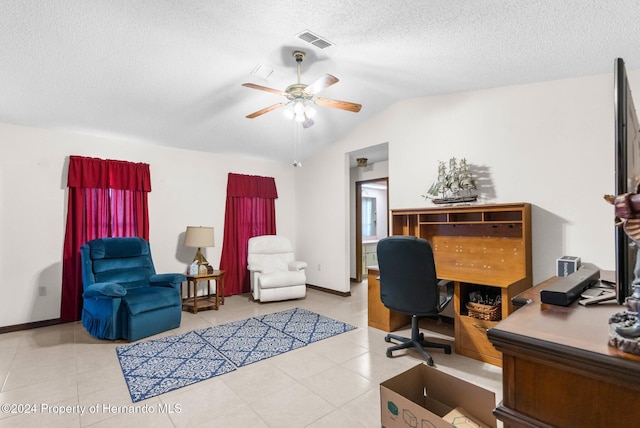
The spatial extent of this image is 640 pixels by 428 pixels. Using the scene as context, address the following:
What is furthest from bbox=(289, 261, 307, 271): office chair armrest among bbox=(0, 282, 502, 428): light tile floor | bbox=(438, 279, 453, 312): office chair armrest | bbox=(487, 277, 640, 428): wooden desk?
bbox=(487, 277, 640, 428): wooden desk

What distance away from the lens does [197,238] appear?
177 inches

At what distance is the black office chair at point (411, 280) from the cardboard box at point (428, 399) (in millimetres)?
1309

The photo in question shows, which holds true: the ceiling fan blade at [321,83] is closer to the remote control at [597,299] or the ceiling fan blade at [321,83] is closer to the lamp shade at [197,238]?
the remote control at [597,299]

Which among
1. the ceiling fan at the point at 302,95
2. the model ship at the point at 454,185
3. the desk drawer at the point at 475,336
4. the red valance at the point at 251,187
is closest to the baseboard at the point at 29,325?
the red valance at the point at 251,187

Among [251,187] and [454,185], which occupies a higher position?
[251,187]

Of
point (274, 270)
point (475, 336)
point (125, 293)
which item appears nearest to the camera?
point (475, 336)

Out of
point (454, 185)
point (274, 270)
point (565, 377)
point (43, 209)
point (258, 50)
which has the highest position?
point (258, 50)

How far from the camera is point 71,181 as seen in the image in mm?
3918

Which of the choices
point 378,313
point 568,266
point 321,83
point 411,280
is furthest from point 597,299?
point 378,313

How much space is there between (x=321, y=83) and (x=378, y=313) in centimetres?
255

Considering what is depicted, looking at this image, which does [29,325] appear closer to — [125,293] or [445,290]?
[125,293]

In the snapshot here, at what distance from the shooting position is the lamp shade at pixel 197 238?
14.8ft

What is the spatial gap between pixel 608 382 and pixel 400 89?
3644 millimetres

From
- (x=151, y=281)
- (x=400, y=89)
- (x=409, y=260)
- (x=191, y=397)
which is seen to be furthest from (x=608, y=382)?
(x=151, y=281)
